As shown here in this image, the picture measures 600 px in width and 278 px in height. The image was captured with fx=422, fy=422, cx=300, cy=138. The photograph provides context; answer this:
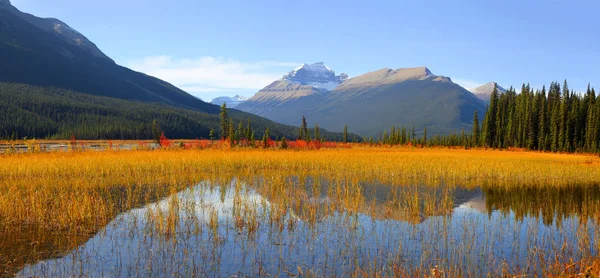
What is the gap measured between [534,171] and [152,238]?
25649 millimetres

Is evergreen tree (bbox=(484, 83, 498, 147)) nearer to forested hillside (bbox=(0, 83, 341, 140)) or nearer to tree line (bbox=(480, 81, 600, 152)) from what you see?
tree line (bbox=(480, 81, 600, 152))

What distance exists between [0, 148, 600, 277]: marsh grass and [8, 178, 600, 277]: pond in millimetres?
55

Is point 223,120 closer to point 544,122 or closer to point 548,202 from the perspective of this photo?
point 548,202

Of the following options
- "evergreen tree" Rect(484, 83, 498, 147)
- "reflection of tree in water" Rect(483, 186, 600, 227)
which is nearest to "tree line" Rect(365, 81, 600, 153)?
"evergreen tree" Rect(484, 83, 498, 147)

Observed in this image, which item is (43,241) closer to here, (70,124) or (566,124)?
(566,124)

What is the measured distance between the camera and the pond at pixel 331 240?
888 centimetres

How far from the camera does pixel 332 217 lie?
45.0 ft

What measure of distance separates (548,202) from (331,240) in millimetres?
11722

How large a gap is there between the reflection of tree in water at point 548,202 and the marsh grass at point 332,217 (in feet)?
0.21

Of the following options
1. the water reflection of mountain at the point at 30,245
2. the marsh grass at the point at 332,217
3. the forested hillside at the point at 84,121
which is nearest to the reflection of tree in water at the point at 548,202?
the marsh grass at the point at 332,217

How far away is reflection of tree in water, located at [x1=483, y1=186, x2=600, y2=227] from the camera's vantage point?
1512 cm

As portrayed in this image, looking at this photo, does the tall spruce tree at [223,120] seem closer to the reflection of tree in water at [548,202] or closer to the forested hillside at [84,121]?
the reflection of tree in water at [548,202]

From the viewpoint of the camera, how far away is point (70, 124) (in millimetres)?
146625

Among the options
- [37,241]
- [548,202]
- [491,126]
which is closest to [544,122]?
[491,126]
